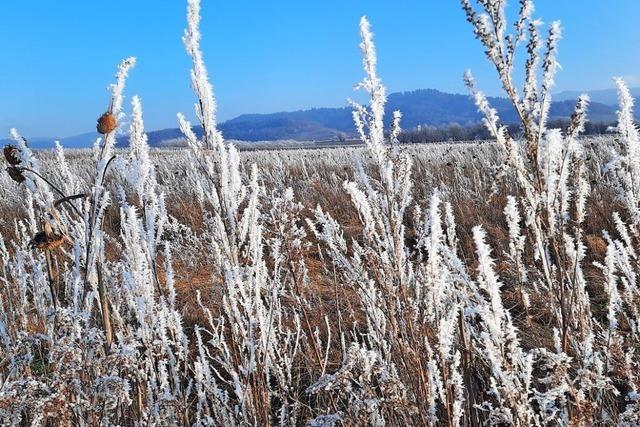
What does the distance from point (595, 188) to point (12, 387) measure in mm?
7689

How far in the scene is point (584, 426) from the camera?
124 centimetres

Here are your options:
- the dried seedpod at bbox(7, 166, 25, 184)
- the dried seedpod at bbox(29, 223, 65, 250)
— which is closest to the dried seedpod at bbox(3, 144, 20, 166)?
the dried seedpod at bbox(7, 166, 25, 184)

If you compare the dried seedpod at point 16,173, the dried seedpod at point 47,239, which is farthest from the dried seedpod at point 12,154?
the dried seedpod at point 47,239

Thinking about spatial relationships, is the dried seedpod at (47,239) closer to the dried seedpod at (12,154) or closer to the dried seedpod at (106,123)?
the dried seedpod at (12,154)

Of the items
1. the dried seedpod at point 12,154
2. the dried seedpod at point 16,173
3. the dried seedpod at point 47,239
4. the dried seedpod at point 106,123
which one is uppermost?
the dried seedpod at point 106,123

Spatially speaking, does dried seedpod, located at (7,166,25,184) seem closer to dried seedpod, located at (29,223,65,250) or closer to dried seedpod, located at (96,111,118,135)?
dried seedpod, located at (29,223,65,250)

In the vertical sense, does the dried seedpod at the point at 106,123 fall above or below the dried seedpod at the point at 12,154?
above

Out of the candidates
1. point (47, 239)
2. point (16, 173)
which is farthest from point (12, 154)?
point (47, 239)

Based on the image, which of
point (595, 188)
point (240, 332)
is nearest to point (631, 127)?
point (240, 332)

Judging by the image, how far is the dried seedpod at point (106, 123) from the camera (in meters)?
1.45

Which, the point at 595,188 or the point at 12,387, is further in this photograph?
the point at 595,188

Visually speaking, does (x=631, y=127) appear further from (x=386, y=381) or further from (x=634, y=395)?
(x=386, y=381)

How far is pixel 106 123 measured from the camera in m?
1.46

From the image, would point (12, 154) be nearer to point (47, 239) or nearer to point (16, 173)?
point (16, 173)
